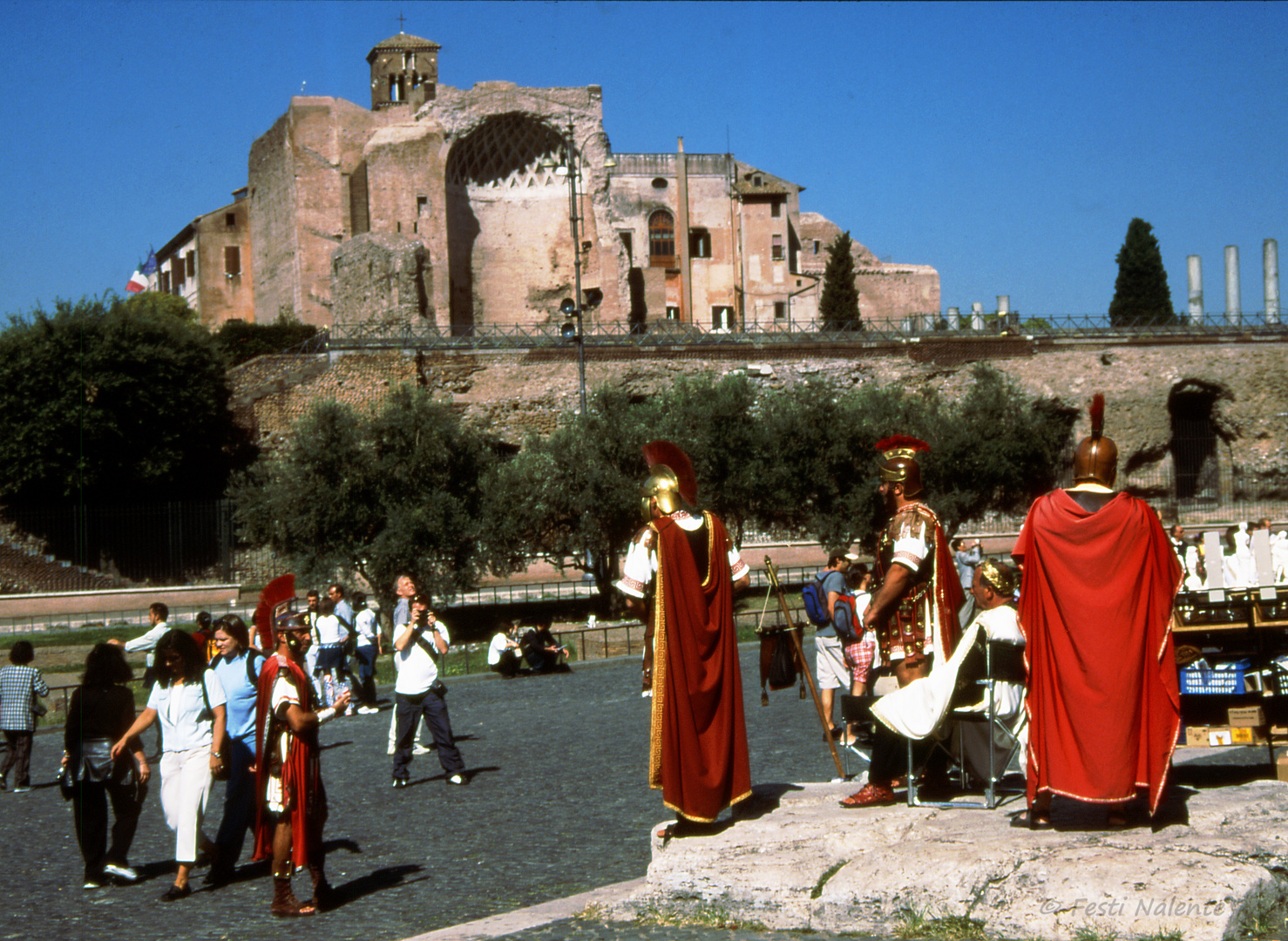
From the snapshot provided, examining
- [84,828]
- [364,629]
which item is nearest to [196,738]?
[84,828]

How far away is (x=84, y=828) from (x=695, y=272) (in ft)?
169

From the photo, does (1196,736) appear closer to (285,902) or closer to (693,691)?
(693,691)

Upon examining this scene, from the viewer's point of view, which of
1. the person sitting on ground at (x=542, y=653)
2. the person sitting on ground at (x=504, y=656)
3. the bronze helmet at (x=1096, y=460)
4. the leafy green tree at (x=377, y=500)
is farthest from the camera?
the leafy green tree at (x=377, y=500)

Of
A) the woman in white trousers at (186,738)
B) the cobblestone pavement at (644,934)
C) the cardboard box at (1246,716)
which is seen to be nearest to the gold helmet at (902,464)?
the cardboard box at (1246,716)

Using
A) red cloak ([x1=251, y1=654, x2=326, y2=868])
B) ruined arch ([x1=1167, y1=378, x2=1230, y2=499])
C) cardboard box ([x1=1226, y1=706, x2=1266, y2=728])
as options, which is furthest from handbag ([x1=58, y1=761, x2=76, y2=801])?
ruined arch ([x1=1167, y1=378, x2=1230, y2=499])

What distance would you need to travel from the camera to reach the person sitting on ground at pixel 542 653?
17.8m

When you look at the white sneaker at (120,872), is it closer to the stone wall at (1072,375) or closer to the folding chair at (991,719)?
the folding chair at (991,719)

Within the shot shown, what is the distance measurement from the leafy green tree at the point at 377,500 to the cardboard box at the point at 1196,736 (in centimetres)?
1905

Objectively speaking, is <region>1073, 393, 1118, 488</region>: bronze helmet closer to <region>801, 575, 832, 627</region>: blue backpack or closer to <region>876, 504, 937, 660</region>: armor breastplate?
<region>876, 504, 937, 660</region>: armor breastplate

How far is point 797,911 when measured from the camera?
5293 millimetres

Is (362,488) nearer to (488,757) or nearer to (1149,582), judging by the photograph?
(488,757)

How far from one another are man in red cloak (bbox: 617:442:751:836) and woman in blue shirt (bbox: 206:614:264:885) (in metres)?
2.68

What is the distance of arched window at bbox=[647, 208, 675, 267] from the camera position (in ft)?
188

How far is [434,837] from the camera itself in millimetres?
8164
